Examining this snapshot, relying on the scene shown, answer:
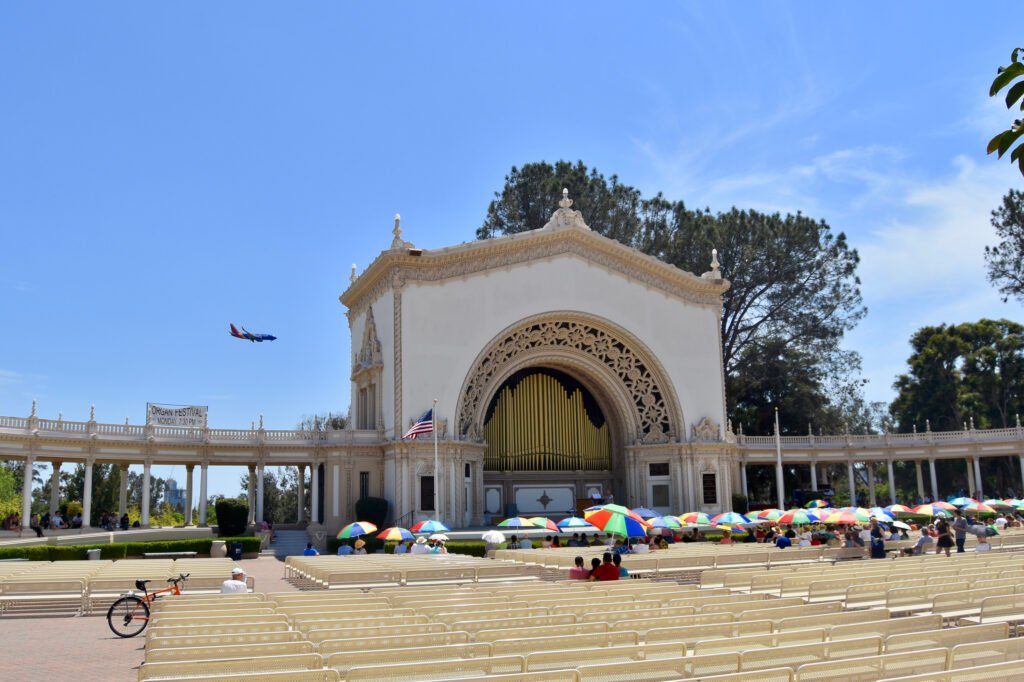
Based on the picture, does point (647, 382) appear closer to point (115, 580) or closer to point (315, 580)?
point (315, 580)

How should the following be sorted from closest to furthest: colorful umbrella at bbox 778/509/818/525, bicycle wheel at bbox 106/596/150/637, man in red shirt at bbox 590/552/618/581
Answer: bicycle wheel at bbox 106/596/150/637 < man in red shirt at bbox 590/552/618/581 < colorful umbrella at bbox 778/509/818/525

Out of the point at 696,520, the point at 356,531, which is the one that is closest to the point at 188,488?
the point at 356,531

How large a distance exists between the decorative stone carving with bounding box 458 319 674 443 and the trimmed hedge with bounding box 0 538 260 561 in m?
12.8

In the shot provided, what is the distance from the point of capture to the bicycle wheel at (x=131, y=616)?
1595cm

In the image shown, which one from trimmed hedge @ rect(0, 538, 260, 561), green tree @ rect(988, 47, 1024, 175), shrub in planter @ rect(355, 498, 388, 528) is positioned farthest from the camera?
shrub in planter @ rect(355, 498, 388, 528)

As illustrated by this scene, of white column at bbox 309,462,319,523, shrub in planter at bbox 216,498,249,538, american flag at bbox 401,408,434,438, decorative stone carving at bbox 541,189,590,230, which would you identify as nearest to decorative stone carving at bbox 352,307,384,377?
american flag at bbox 401,408,434,438

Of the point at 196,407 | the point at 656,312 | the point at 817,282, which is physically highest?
the point at 817,282

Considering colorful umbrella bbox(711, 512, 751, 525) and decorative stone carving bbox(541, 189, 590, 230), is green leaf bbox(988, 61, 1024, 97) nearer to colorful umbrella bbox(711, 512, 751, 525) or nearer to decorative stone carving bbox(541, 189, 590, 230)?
colorful umbrella bbox(711, 512, 751, 525)

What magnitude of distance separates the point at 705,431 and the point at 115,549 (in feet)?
95.2

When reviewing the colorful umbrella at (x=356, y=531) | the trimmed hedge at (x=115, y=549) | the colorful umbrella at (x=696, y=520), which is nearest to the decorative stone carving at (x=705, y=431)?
the colorful umbrella at (x=696, y=520)

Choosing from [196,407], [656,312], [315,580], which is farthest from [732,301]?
[315,580]

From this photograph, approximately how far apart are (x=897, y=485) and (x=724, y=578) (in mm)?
68417

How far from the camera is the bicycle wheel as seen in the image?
15945 mm

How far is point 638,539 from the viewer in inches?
1393
